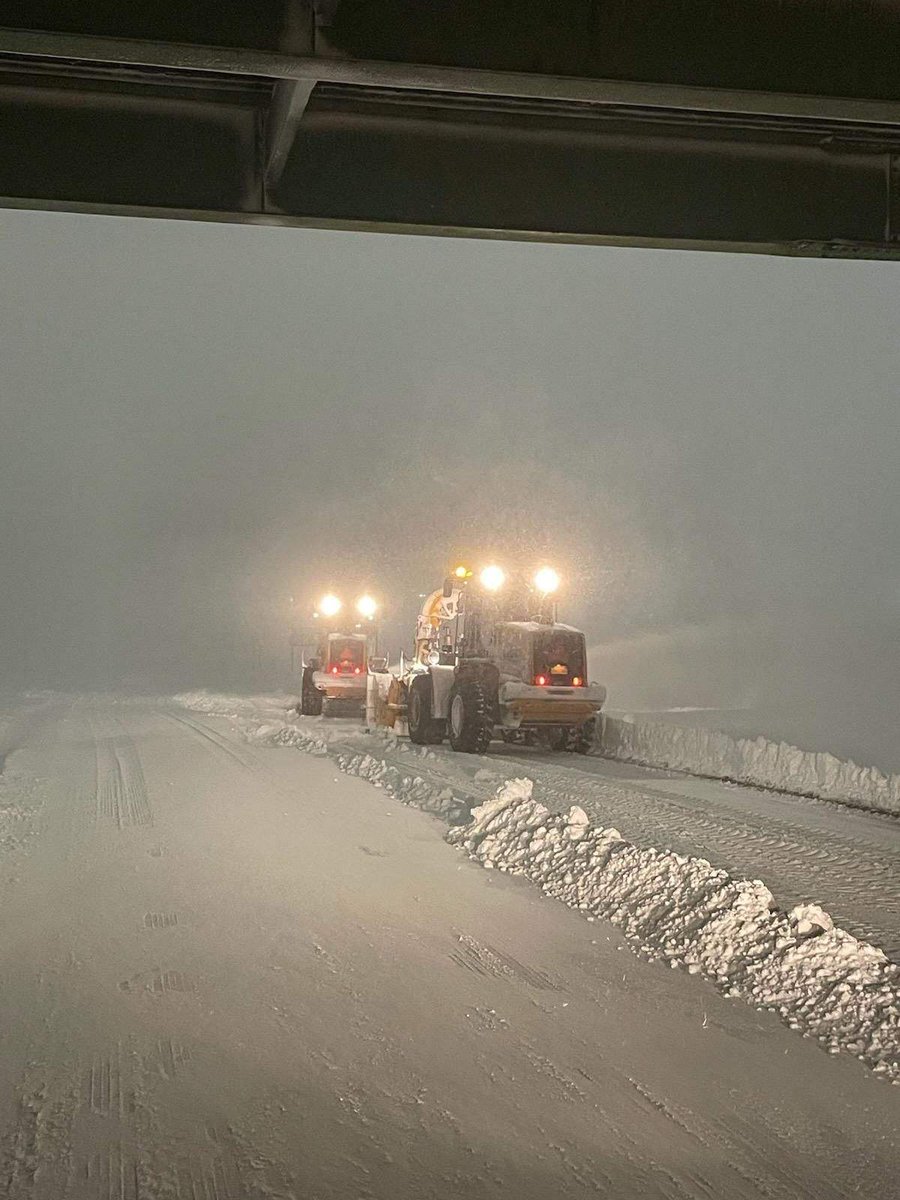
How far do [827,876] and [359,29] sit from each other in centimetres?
723

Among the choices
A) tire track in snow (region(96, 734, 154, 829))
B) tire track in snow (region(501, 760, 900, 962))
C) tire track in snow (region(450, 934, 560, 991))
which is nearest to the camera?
tire track in snow (region(450, 934, 560, 991))

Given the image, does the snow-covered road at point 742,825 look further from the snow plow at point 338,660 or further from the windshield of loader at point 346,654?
the windshield of loader at point 346,654

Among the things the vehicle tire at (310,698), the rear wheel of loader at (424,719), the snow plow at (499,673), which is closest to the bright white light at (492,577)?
the snow plow at (499,673)

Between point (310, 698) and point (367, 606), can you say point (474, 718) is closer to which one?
point (367, 606)

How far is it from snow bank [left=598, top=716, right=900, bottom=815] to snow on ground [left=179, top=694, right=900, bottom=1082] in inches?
191

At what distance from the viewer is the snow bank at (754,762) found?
1436cm

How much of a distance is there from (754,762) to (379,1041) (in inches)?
488

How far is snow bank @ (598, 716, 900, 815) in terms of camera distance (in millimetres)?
14362

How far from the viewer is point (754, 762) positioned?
56.2 feet

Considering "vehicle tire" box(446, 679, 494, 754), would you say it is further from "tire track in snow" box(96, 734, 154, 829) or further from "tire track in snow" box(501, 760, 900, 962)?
"tire track in snow" box(96, 734, 154, 829)

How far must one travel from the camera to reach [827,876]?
372 inches

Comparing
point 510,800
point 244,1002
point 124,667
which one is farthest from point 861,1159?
point 124,667

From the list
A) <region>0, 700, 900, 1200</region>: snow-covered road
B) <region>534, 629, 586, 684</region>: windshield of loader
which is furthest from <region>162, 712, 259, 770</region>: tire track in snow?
<region>0, 700, 900, 1200</region>: snow-covered road

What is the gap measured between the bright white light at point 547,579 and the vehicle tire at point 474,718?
6.98 ft
